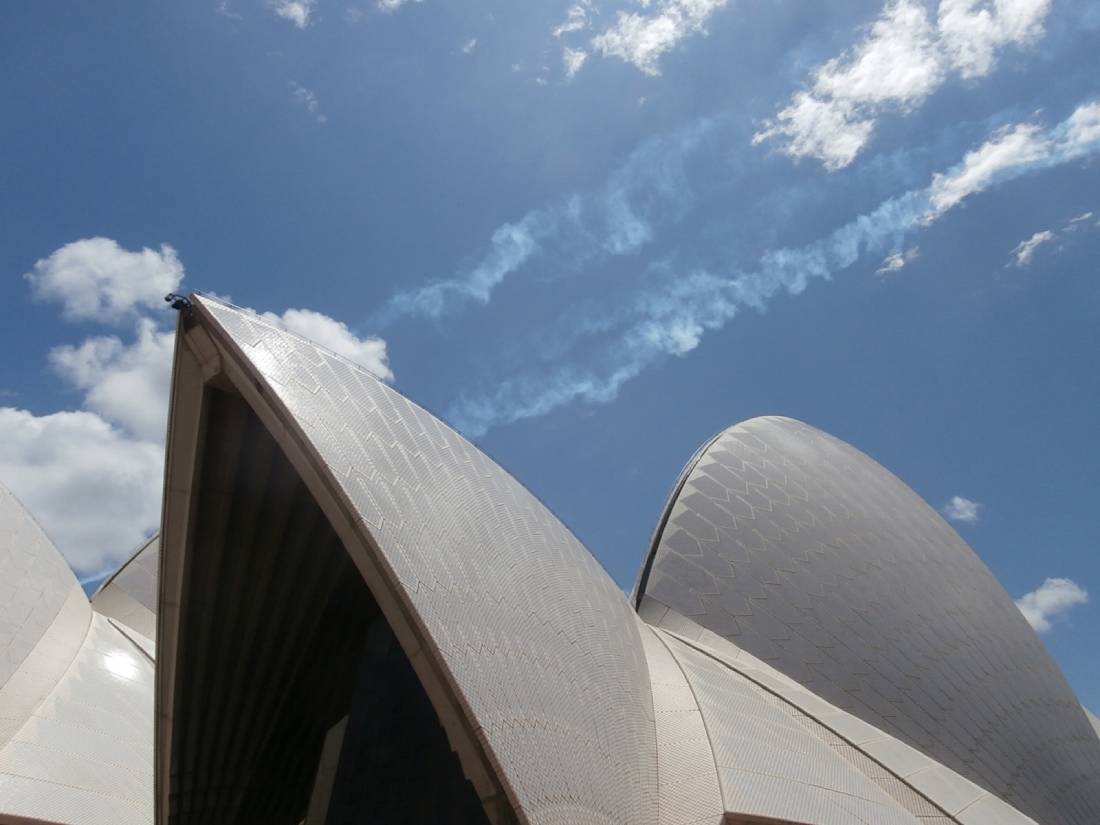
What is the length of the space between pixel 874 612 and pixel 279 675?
9052 mm

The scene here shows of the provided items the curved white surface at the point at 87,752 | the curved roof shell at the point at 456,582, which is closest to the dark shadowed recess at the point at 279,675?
the curved roof shell at the point at 456,582

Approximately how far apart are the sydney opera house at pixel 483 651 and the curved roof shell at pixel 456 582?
0.03 metres

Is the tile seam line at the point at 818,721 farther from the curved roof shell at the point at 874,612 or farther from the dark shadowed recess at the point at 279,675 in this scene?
the dark shadowed recess at the point at 279,675

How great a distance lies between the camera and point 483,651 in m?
5.57

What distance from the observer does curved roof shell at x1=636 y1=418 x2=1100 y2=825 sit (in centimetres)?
1059

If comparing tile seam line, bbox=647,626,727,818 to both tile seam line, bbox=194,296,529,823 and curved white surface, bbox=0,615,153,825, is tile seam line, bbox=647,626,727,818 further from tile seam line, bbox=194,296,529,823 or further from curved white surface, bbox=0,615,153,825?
curved white surface, bbox=0,615,153,825

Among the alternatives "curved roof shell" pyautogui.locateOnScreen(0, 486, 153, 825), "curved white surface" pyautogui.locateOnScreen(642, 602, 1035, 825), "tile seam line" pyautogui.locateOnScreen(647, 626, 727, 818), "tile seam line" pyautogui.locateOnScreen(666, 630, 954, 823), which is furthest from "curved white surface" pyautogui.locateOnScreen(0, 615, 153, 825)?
"curved white surface" pyautogui.locateOnScreen(642, 602, 1035, 825)

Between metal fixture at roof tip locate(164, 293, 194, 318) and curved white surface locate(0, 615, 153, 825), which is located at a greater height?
metal fixture at roof tip locate(164, 293, 194, 318)

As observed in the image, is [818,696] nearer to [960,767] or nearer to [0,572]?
[960,767]

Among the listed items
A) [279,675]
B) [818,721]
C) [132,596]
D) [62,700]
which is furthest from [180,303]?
[132,596]

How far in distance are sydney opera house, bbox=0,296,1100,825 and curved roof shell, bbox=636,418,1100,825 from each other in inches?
1.9

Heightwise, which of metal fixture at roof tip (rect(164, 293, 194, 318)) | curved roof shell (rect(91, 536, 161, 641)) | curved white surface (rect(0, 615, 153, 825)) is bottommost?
curved white surface (rect(0, 615, 153, 825))

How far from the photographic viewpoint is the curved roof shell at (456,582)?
207 inches

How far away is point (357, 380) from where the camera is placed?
747 cm
